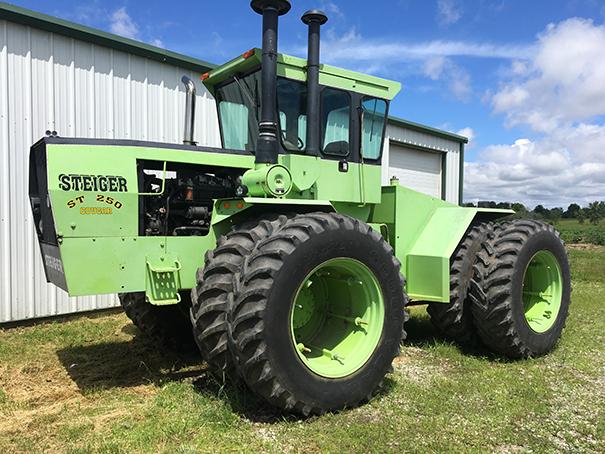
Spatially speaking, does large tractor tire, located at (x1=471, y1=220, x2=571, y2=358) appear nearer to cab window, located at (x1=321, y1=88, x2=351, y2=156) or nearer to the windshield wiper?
cab window, located at (x1=321, y1=88, x2=351, y2=156)

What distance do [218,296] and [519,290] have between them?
3.50 m

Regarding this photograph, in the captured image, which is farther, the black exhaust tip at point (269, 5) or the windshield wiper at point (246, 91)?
the windshield wiper at point (246, 91)

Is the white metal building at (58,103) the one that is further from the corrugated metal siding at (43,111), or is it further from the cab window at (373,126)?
the cab window at (373,126)

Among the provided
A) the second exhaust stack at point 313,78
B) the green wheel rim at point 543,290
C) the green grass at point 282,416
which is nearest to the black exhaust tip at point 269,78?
the second exhaust stack at point 313,78

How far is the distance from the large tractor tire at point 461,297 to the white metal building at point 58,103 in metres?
5.62

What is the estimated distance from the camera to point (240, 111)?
561 centimetres

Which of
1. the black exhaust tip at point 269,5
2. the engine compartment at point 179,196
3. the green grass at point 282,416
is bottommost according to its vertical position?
the green grass at point 282,416

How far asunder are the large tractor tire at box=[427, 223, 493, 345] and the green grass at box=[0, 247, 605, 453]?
0.26 meters

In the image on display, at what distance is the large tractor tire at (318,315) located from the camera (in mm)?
3818

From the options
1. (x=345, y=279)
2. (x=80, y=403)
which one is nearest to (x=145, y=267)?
(x=80, y=403)

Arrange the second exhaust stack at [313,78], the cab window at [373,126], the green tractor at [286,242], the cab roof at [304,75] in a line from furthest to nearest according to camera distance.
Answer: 1. the cab window at [373,126]
2. the cab roof at [304,75]
3. the second exhaust stack at [313,78]
4. the green tractor at [286,242]

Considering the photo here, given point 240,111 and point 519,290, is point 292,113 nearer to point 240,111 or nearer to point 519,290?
point 240,111

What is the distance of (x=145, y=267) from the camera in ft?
14.5

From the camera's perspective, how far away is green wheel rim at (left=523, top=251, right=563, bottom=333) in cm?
637
